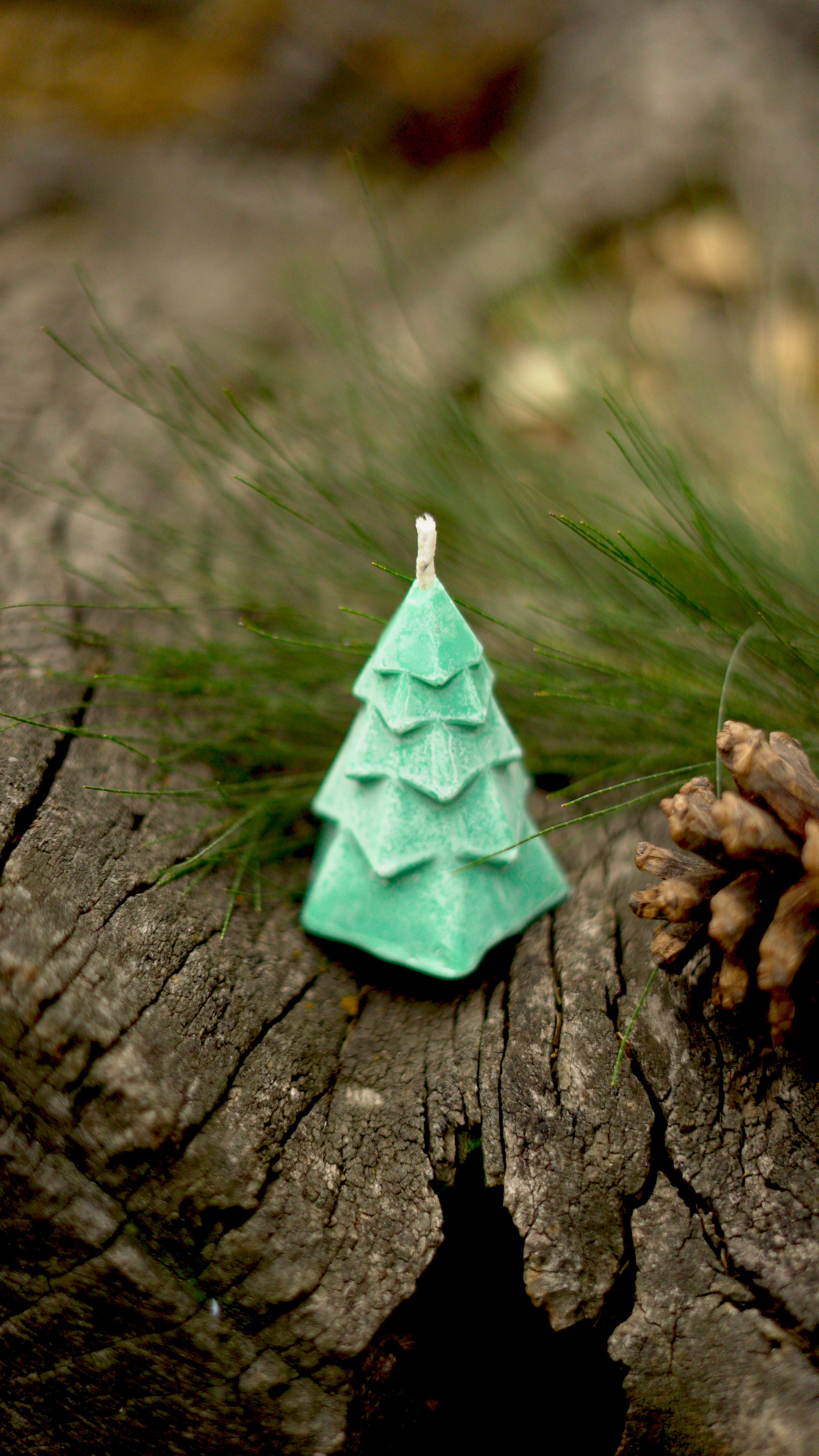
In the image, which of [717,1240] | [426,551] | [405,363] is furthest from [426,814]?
[405,363]

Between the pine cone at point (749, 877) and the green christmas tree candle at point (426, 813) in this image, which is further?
the green christmas tree candle at point (426, 813)

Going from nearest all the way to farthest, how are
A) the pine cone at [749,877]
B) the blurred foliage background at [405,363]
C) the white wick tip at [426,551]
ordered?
the pine cone at [749,877] → the white wick tip at [426,551] → the blurred foliage background at [405,363]

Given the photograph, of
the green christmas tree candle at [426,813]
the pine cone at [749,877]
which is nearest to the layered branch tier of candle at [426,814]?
the green christmas tree candle at [426,813]

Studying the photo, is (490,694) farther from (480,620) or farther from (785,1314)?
(785,1314)

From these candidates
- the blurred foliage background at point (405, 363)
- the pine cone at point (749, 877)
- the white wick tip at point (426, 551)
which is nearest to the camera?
the pine cone at point (749, 877)

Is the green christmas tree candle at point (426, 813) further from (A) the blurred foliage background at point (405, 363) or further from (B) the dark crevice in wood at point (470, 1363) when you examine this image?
(B) the dark crevice in wood at point (470, 1363)

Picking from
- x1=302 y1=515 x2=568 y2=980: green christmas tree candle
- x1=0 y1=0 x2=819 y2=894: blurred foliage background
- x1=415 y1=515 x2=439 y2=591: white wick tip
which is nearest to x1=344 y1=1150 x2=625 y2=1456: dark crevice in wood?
x1=302 y1=515 x2=568 y2=980: green christmas tree candle

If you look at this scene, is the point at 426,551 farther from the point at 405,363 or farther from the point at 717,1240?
the point at 405,363

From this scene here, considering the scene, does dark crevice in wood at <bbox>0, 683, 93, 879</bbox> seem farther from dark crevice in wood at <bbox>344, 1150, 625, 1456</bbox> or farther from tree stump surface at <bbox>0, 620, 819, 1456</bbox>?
dark crevice in wood at <bbox>344, 1150, 625, 1456</bbox>
